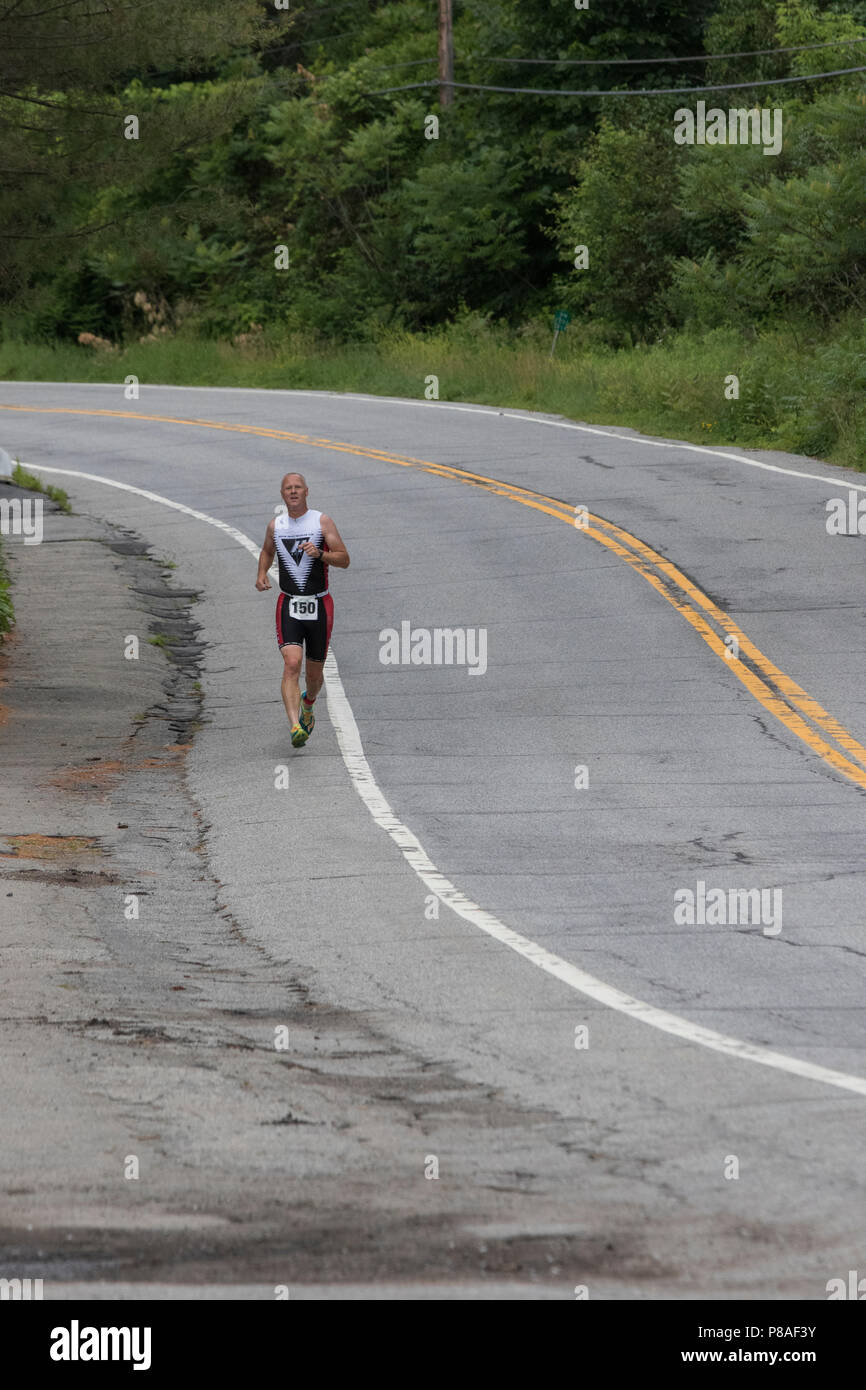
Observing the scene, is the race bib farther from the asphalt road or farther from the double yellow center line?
the double yellow center line

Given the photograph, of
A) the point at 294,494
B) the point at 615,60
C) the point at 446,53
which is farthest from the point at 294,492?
the point at 446,53

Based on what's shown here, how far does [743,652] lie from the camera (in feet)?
53.7

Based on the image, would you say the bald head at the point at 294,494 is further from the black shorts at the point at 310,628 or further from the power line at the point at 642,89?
the power line at the point at 642,89

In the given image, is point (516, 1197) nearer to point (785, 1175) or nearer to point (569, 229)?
point (785, 1175)

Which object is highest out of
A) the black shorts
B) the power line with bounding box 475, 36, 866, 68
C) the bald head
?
the power line with bounding box 475, 36, 866, 68

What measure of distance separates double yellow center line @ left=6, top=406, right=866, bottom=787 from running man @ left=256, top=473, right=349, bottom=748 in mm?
3752

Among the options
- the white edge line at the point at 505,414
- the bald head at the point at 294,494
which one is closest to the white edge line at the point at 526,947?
the bald head at the point at 294,494

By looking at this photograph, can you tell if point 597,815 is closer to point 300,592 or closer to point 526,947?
point 526,947

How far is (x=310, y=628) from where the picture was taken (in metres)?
13.6

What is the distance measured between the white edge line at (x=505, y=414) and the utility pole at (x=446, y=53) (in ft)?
35.4

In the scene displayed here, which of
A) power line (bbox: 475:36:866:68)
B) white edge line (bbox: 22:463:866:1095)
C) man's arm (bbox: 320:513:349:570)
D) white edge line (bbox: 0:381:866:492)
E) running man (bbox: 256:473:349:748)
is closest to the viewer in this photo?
white edge line (bbox: 22:463:866:1095)

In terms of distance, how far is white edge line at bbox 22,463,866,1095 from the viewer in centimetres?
674

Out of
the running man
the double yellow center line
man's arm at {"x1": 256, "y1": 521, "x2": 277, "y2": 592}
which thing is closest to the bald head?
the running man

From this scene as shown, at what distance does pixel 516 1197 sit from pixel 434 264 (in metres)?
43.2
